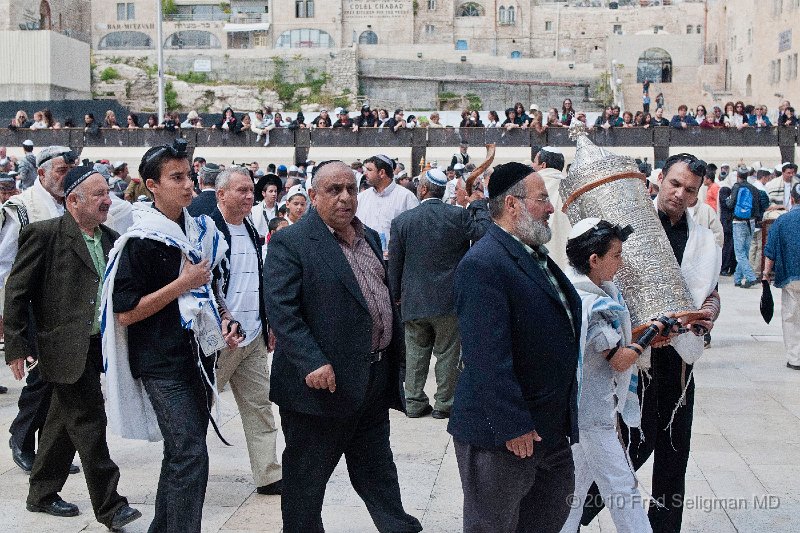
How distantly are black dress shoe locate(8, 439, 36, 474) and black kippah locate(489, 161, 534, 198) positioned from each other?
377cm

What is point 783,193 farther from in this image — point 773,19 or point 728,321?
point 773,19

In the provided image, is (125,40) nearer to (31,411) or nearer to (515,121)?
(515,121)

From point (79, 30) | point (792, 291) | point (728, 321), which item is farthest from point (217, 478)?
point (79, 30)

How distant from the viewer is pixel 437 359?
7988 mm

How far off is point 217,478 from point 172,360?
6.43 ft

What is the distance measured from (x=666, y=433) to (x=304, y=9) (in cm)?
7281

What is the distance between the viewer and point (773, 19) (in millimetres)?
52688

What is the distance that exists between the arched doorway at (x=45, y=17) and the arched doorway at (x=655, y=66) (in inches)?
1528

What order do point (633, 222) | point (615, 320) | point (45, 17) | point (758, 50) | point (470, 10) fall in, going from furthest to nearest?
point (470, 10), point (45, 17), point (758, 50), point (633, 222), point (615, 320)

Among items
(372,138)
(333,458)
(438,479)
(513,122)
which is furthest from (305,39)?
(333,458)

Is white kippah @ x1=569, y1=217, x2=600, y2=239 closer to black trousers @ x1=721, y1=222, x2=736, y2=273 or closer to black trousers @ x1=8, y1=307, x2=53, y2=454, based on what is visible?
black trousers @ x1=8, y1=307, x2=53, y2=454

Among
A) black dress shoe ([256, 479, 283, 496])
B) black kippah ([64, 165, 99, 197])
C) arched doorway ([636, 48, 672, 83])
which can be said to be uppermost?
arched doorway ([636, 48, 672, 83])

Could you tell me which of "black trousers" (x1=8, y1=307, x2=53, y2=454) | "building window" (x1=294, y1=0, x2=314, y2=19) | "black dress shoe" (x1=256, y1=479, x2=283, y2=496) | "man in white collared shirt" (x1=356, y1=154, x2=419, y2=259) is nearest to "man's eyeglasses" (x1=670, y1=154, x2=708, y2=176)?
"black dress shoe" (x1=256, y1=479, x2=283, y2=496)

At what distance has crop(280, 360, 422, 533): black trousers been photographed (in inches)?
180
